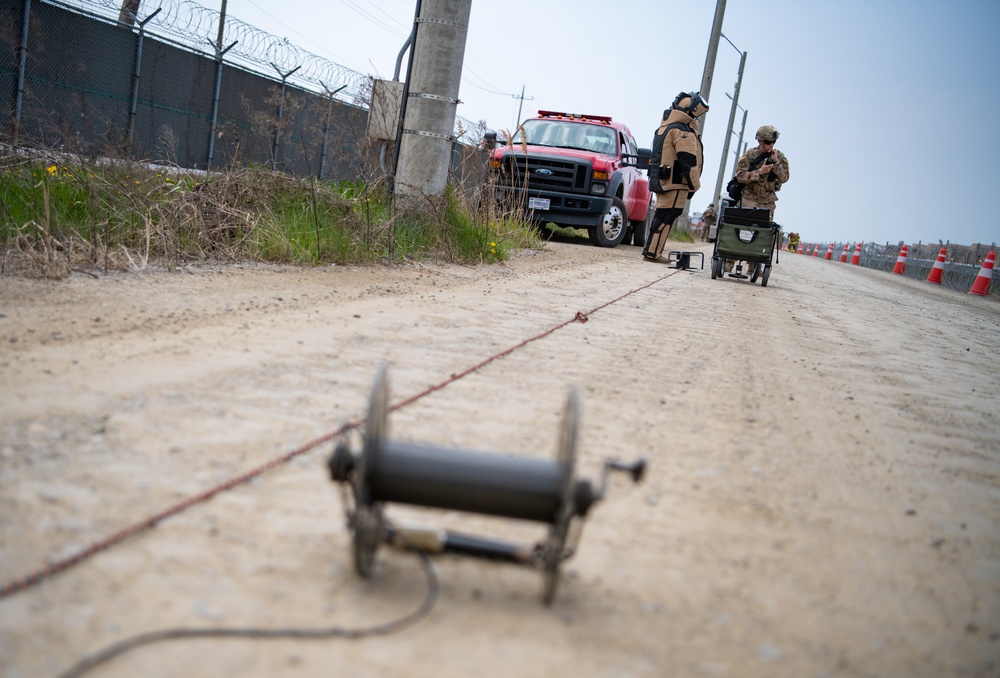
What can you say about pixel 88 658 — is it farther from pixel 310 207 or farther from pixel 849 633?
pixel 310 207

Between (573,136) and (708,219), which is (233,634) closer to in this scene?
(573,136)

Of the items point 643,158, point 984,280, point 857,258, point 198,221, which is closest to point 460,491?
point 198,221

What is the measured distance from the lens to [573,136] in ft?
55.3

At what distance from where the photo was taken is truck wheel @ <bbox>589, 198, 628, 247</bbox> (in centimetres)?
1648

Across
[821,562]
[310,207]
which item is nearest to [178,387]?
[821,562]

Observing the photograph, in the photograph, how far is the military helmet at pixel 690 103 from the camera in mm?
13039

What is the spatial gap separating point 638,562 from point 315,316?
337 cm

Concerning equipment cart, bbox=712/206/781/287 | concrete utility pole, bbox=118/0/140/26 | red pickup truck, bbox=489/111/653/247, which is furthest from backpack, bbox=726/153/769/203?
concrete utility pole, bbox=118/0/140/26

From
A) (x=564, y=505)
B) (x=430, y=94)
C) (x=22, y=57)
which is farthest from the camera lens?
(x=22, y=57)

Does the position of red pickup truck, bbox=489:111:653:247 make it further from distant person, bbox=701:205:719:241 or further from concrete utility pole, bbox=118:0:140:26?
distant person, bbox=701:205:719:241

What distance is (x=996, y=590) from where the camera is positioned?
7.84 feet

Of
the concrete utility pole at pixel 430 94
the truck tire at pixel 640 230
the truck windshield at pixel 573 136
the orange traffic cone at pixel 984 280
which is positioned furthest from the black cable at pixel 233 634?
the orange traffic cone at pixel 984 280

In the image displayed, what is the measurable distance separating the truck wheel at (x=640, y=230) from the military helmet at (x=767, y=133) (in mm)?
6147

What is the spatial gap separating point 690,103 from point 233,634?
12524mm
